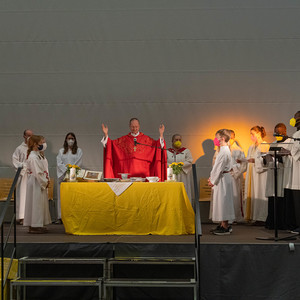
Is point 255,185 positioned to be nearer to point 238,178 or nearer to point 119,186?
point 238,178

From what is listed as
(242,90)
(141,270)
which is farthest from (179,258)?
(242,90)

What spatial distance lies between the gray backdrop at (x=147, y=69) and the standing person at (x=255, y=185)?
0.95m

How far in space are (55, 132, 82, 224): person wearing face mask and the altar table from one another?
2.18m

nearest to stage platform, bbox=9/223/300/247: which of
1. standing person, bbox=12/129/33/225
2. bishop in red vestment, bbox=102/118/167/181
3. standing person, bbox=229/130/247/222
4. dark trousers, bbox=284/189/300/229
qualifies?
dark trousers, bbox=284/189/300/229

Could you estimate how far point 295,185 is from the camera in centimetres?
819

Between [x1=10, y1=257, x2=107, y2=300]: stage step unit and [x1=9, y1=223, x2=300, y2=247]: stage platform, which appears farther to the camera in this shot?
[x1=9, y1=223, x2=300, y2=247]: stage platform

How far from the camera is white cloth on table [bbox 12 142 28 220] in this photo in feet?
34.4

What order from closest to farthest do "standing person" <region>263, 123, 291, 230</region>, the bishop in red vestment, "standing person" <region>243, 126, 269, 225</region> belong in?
"standing person" <region>263, 123, 291, 230</region>
the bishop in red vestment
"standing person" <region>243, 126, 269, 225</region>

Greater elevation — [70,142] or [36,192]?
[70,142]

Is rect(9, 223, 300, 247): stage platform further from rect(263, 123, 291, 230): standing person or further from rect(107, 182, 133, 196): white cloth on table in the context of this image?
rect(107, 182, 133, 196): white cloth on table

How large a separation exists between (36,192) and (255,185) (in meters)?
4.12

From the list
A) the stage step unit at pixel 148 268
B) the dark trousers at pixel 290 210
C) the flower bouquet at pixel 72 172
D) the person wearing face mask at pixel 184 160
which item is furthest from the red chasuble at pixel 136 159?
the stage step unit at pixel 148 268

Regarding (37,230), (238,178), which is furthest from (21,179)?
(238,178)

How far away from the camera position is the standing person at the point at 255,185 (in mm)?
9883
